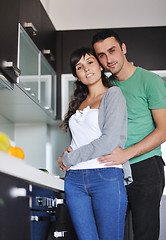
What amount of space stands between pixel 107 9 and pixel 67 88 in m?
0.93

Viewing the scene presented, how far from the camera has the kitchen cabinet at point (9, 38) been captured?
6.72 feet

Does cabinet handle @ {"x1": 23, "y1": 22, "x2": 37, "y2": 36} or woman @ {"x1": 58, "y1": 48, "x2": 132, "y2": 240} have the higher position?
cabinet handle @ {"x1": 23, "y1": 22, "x2": 37, "y2": 36}

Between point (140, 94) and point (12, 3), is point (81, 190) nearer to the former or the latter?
point (140, 94)

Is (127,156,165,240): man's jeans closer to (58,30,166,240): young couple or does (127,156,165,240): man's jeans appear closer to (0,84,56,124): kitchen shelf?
(58,30,166,240): young couple

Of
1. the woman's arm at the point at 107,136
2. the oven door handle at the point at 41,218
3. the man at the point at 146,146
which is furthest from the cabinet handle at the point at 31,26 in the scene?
the oven door handle at the point at 41,218

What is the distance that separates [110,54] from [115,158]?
0.74m

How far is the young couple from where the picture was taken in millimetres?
1646

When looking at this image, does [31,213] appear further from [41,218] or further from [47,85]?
[47,85]

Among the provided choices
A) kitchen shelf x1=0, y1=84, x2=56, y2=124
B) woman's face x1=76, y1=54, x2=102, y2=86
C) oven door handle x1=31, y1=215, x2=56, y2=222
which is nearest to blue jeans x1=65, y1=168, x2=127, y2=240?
oven door handle x1=31, y1=215, x2=56, y2=222

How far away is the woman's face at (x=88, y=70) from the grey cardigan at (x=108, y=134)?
0.65ft

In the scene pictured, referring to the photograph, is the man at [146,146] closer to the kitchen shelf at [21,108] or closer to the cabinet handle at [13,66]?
the cabinet handle at [13,66]

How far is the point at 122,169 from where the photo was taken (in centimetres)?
174

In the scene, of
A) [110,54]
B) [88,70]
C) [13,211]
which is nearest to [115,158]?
[88,70]

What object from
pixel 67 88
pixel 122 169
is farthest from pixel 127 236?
pixel 67 88
